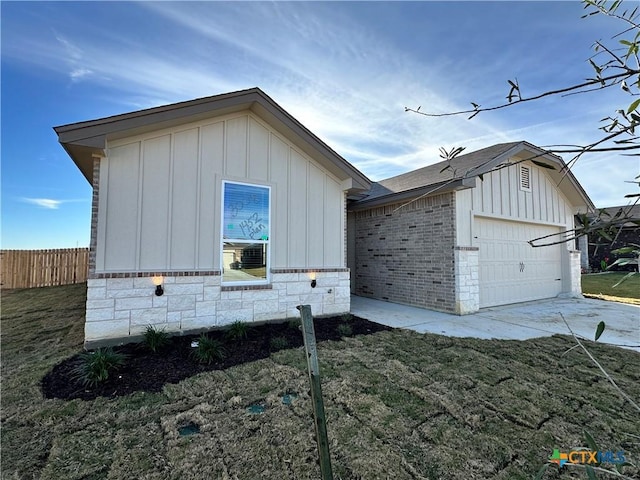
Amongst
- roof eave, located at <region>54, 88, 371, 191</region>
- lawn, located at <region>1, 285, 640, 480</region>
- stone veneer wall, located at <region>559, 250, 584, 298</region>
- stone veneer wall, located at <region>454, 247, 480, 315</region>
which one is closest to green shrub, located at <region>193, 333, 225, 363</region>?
lawn, located at <region>1, 285, 640, 480</region>

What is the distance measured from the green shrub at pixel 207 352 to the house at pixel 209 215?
106cm

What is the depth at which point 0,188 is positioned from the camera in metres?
7.38

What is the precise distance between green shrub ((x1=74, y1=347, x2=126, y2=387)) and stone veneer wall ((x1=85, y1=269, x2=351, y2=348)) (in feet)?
2.71

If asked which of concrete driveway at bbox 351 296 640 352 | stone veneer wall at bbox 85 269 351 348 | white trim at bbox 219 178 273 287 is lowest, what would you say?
concrete driveway at bbox 351 296 640 352

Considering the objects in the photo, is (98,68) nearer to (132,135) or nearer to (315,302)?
(132,135)

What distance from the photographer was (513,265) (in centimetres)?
933

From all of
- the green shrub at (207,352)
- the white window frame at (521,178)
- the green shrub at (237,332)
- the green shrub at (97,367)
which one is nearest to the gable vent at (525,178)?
the white window frame at (521,178)

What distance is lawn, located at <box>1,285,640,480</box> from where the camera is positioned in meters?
2.36

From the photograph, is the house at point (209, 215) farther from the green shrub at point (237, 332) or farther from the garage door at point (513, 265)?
the garage door at point (513, 265)

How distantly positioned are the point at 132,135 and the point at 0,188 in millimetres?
4930

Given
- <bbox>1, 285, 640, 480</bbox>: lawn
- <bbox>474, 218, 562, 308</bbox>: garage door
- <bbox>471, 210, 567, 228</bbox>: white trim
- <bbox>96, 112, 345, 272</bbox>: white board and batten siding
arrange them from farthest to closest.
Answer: <bbox>474, 218, 562, 308</bbox>: garage door → <bbox>471, 210, 567, 228</bbox>: white trim → <bbox>96, 112, 345, 272</bbox>: white board and batten siding → <bbox>1, 285, 640, 480</bbox>: lawn

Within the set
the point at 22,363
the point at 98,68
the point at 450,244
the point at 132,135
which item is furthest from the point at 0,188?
the point at 450,244

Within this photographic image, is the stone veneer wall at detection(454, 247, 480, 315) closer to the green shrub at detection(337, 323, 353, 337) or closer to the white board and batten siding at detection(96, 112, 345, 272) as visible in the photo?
the white board and batten siding at detection(96, 112, 345, 272)

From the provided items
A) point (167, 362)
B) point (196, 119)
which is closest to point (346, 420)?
point (167, 362)
